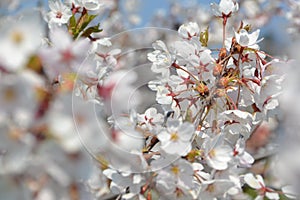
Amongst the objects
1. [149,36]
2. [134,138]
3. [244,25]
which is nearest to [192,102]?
[244,25]

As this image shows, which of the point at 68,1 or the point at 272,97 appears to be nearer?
the point at 272,97

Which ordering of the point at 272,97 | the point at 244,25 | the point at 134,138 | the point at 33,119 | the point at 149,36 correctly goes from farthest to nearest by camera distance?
1. the point at 149,36
2. the point at 244,25
3. the point at 272,97
4. the point at 134,138
5. the point at 33,119

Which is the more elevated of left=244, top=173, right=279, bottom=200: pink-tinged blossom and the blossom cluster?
the blossom cluster

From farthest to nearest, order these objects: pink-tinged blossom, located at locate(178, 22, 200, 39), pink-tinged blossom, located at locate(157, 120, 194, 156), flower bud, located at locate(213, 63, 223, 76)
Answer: pink-tinged blossom, located at locate(178, 22, 200, 39)
flower bud, located at locate(213, 63, 223, 76)
pink-tinged blossom, located at locate(157, 120, 194, 156)

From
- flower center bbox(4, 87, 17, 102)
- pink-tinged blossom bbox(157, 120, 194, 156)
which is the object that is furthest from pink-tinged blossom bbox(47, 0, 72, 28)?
flower center bbox(4, 87, 17, 102)

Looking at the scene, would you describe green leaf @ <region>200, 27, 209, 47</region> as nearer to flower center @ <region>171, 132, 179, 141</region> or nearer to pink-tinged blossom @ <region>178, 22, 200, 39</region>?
pink-tinged blossom @ <region>178, 22, 200, 39</region>

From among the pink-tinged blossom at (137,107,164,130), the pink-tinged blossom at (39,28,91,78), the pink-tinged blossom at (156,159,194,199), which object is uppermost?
the pink-tinged blossom at (39,28,91,78)

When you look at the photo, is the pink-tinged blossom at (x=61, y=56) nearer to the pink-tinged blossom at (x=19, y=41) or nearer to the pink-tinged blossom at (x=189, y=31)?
the pink-tinged blossom at (x=19, y=41)

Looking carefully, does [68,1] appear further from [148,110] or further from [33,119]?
[33,119]
